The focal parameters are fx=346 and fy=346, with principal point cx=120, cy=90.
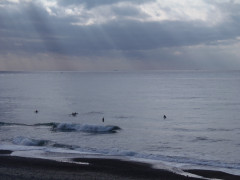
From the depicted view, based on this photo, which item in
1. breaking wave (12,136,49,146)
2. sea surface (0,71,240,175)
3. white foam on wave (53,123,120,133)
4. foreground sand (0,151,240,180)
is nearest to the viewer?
foreground sand (0,151,240,180)

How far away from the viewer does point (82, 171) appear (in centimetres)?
2261

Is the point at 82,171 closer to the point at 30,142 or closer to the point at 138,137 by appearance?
the point at 30,142

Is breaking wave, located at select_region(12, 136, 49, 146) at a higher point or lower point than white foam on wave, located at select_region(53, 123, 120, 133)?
lower

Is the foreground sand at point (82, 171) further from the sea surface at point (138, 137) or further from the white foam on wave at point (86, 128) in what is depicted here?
the white foam on wave at point (86, 128)

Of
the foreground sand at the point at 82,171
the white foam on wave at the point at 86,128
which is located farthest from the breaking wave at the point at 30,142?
the white foam on wave at the point at 86,128

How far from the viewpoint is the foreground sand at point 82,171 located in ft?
68.9

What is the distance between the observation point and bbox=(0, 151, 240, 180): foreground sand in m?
21.0

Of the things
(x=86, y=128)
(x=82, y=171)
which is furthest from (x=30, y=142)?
(x=82, y=171)

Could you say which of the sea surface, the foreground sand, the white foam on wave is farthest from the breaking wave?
the white foam on wave

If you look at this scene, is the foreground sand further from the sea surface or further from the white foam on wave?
the white foam on wave

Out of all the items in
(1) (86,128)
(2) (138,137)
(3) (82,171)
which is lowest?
(3) (82,171)

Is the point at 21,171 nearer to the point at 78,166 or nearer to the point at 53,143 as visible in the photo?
the point at 78,166

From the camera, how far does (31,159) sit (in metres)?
26.1

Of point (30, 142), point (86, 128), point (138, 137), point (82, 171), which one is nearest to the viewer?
point (82, 171)
